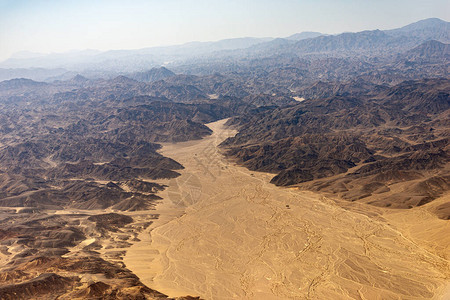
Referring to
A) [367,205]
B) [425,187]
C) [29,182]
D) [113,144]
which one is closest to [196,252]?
[367,205]

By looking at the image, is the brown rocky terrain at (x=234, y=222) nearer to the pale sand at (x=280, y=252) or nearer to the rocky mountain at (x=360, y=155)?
the pale sand at (x=280, y=252)

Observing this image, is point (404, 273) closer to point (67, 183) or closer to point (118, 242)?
point (118, 242)

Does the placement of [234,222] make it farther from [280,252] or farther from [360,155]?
[360,155]

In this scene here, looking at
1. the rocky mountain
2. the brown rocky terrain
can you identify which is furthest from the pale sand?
the rocky mountain

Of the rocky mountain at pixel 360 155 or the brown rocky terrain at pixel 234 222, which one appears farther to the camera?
the rocky mountain at pixel 360 155

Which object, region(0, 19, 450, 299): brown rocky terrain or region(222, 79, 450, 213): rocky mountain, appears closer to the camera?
region(0, 19, 450, 299): brown rocky terrain

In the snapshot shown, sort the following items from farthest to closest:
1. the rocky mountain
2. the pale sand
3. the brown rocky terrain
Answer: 1. the rocky mountain
2. the brown rocky terrain
3. the pale sand

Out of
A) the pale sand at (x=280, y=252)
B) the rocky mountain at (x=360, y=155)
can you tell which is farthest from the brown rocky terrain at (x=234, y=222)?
the rocky mountain at (x=360, y=155)

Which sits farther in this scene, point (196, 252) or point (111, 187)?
point (111, 187)

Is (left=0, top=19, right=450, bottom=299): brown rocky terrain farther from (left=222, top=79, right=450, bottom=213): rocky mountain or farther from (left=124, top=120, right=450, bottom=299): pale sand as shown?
(left=222, top=79, right=450, bottom=213): rocky mountain
